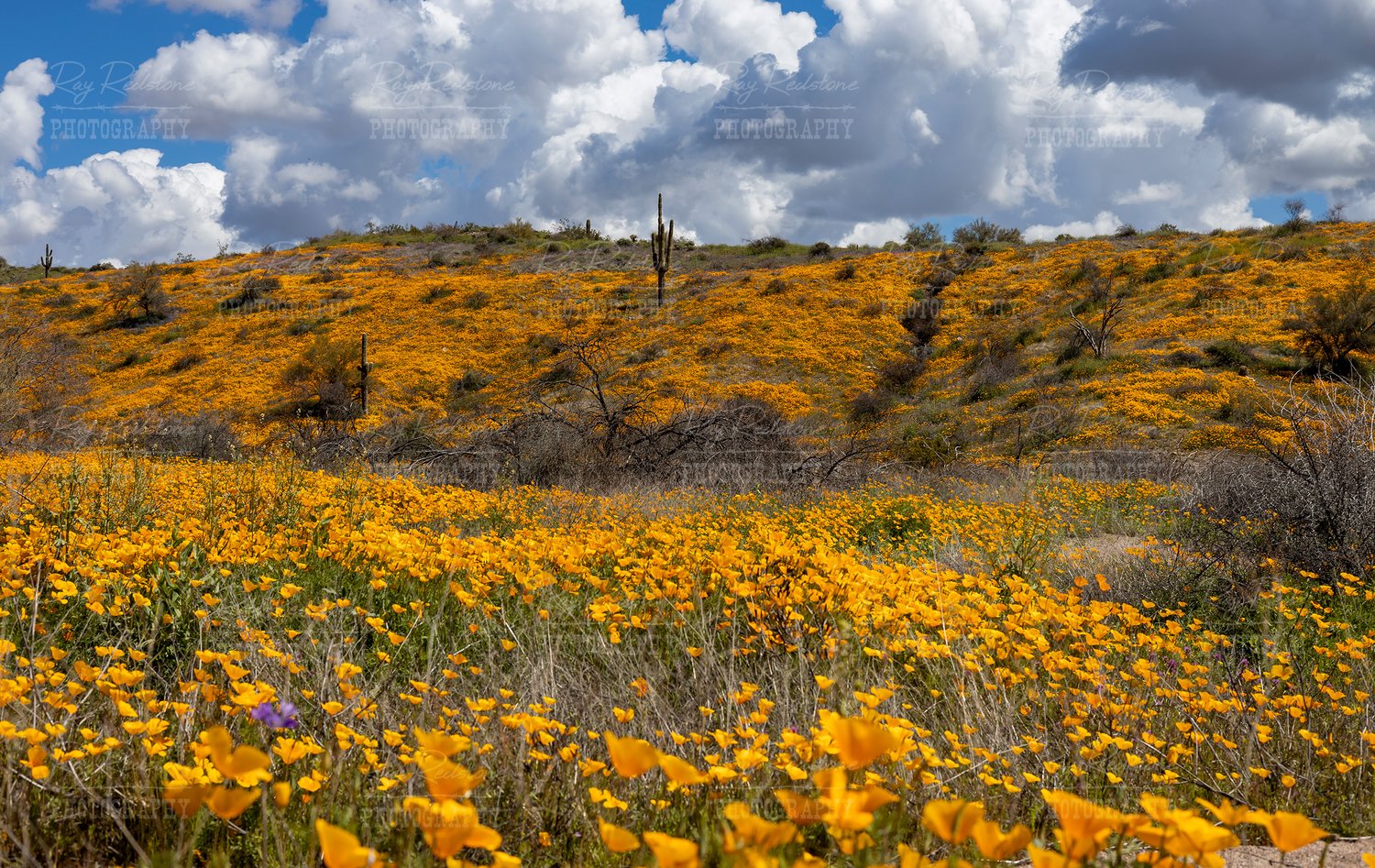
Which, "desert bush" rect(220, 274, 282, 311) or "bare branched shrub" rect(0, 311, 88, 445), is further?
"desert bush" rect(220, 274, 282, 311)

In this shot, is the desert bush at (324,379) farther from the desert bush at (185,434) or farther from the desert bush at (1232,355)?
the desert bush at (1232,355)

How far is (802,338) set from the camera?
2683 cm

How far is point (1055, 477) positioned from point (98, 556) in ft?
43.3

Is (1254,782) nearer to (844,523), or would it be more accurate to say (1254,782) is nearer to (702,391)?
(844,523)

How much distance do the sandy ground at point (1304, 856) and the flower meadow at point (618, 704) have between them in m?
0.10

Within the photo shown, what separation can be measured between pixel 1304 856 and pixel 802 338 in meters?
25.4

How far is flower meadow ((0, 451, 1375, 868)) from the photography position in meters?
1.33

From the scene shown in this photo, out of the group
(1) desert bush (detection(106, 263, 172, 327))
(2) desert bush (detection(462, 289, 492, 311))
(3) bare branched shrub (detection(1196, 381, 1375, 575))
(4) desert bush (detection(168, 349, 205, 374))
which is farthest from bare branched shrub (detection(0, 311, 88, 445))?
(3) bare branched shrub (detection(1196, 381, 1375, 575))

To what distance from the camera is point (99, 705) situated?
7.54 feet

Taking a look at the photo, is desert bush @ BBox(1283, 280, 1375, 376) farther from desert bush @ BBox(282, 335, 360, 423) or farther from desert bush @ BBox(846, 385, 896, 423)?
desert bush @ BBox(282, 335, 360, 423)

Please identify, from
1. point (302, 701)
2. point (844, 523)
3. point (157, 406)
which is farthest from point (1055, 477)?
point (157, 406)

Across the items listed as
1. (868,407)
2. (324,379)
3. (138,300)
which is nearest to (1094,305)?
(868,407)

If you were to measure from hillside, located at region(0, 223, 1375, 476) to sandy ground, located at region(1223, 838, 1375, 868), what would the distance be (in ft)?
45.0

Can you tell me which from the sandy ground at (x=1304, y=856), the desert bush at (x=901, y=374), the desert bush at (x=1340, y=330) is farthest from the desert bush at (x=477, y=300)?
the sandy ground at (x=1304, y=856)
